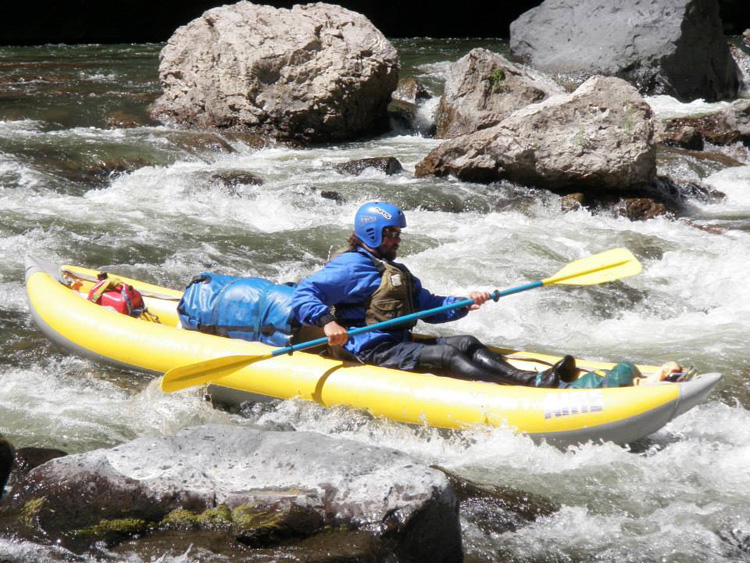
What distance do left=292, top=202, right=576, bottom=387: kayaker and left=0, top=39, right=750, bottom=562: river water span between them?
1.22ft

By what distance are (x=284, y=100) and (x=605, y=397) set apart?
7.27 m

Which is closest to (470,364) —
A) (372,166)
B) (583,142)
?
(583,142)

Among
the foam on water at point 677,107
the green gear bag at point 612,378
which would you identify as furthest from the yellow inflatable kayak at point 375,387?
the foam on water at point 677,107

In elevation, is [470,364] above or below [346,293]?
below

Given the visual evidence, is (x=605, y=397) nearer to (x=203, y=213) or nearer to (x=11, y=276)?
(x=11, y=276)

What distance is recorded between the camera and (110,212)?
7562 millimetres

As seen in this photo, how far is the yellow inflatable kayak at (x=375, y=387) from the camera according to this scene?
368 cm

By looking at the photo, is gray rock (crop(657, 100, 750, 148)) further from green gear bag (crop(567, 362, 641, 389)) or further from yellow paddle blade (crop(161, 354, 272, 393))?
yellow paddle blade (crop(161, 354, 272, 393))

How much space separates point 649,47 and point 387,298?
406 inches

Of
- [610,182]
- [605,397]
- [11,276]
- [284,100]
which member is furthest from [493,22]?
[605,397]

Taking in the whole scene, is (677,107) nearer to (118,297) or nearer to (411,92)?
(411,92)

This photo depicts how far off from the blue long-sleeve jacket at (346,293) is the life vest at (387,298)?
2cm

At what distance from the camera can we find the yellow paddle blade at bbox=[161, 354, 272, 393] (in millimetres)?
4172

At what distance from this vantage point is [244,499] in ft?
8.89
